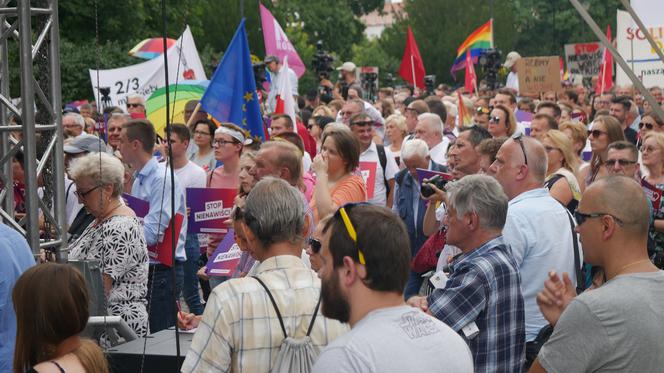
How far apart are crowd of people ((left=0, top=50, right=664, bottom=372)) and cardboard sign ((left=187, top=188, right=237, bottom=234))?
0.47ft

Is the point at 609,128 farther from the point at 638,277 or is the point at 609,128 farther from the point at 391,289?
the point at 391,289

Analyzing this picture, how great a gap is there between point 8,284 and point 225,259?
1942 mm

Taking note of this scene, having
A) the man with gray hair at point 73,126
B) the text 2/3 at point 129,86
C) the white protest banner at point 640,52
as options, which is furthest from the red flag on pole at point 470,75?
the man with gray hair at point 73,126

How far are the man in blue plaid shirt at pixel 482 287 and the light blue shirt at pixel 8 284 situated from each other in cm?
168

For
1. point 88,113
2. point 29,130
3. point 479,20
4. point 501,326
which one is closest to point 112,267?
point 29,130

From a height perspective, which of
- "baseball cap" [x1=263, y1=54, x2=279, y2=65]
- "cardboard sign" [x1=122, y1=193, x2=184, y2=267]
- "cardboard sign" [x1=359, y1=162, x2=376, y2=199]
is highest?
"baseball cap" [x1=263, y1=54, x2=279, y2=65]

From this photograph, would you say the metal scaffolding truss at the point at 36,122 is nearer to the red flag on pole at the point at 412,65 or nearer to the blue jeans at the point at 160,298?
the blue jeans at the point at 160,298

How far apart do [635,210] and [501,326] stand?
0.89 meters

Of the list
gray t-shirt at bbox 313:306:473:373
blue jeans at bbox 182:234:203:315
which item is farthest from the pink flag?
gray t-shirt at bbox 313:306:473:373

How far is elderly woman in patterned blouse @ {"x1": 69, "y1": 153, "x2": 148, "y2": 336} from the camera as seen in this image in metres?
6.09

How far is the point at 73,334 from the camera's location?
3.55 m

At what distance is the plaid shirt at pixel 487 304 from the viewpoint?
442cm

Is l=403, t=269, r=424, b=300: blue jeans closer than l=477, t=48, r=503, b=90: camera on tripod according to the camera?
Yes

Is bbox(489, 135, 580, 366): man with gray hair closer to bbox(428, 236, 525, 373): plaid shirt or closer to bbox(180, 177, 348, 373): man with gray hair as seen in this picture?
bbox(428, 236, 525, 373): plaid shirt
